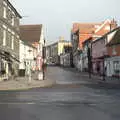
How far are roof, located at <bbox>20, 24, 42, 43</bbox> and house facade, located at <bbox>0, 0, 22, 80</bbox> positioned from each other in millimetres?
51302

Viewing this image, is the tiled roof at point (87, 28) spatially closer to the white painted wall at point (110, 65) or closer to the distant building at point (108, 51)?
the distant building at point (108, 51)

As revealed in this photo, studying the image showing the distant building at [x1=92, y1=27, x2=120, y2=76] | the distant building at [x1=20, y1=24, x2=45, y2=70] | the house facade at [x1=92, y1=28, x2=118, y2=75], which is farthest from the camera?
the distant building at [x1=20, y1=24, x2=45, y2=70]

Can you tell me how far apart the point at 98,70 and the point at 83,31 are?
146ft

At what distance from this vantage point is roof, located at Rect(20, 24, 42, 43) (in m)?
117

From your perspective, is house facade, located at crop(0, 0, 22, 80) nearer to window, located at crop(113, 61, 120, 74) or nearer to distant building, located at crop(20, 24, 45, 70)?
window, located at crop(113, 61, 120, 74)

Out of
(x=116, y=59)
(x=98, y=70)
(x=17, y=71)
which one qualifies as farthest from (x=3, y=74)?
(x=98, y=70)

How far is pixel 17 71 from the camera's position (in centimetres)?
6512

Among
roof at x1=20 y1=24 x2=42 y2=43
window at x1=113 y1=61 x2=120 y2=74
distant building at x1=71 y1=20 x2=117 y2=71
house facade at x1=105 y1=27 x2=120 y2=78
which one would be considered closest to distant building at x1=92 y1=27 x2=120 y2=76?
house facade at x1=105 y1=27 x2=120 y2=78

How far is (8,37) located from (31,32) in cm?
6614

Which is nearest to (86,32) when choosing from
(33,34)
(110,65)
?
(33,34)

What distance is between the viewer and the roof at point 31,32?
384ft

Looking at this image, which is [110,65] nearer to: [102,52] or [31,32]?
[102,52]

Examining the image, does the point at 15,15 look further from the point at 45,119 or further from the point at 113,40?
the point at 45,119

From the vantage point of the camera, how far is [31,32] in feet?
399
